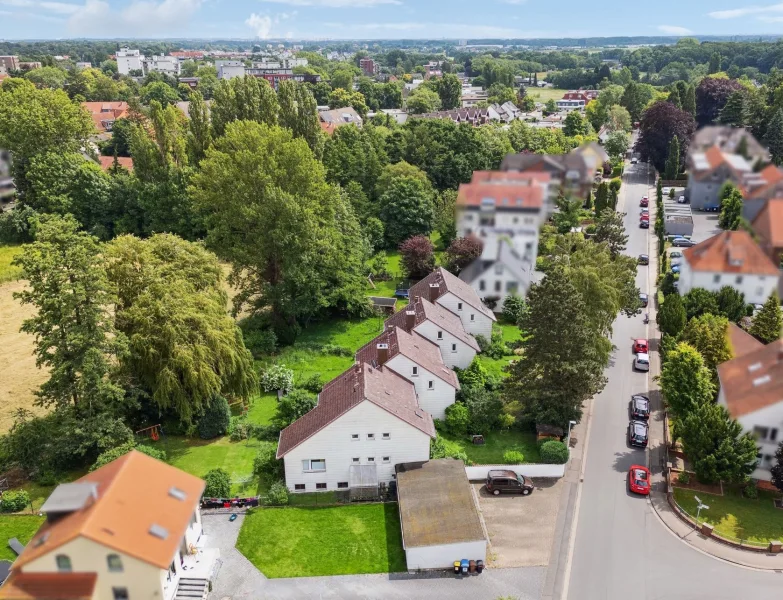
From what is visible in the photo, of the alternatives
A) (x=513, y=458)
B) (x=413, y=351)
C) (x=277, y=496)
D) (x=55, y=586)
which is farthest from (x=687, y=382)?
(x=55, y=586)

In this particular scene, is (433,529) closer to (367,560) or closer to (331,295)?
(367,560)

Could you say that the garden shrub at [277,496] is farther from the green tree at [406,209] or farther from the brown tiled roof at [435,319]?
the green tree at [406,209]

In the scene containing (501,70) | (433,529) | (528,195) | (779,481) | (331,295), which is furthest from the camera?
(501,70)

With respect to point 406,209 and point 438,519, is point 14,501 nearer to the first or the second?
point 438,519

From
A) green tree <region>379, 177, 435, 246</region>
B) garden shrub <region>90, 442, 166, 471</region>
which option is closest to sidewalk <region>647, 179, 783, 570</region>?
garden shrub <region>90, 442, 166, 471</region>

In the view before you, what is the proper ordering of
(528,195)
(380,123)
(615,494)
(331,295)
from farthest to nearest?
(380,123), (331,295), (615,494), (528,195)

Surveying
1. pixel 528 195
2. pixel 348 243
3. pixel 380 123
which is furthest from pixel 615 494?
pixel 380 123

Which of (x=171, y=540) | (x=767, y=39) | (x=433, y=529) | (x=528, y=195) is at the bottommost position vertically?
(x=433, y=529)

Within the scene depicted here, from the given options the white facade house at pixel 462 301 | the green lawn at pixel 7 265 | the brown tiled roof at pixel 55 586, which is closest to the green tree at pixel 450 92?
the green lawn at pixel 7 265
